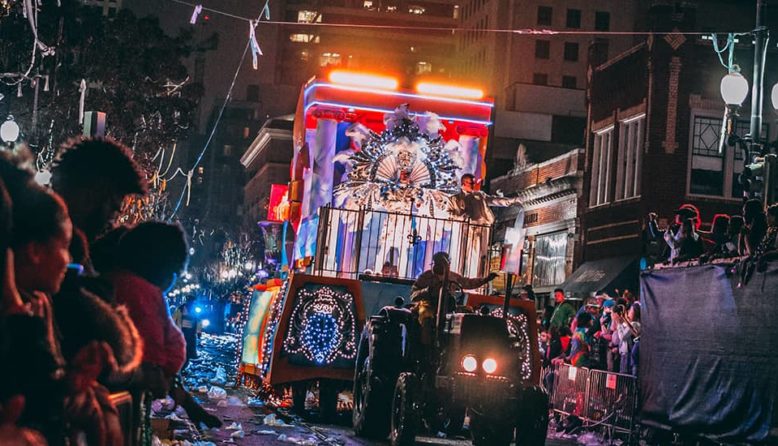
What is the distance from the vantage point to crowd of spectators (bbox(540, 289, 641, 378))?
56.7ft

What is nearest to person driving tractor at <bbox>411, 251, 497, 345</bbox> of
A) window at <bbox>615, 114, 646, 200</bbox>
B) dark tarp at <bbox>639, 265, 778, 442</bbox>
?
dark tarp at <bbox>639, 265, 778, 442</bbox>

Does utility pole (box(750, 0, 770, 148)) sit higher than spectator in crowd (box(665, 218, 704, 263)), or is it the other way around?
utility pole (box(750, 0, 770, 148))

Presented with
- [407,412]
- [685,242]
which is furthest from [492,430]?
[685,242]

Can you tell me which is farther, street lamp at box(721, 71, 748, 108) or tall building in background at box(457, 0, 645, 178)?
tall building in background at box(457, 0, 645, 178)

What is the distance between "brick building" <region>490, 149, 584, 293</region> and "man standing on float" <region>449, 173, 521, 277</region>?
73.4 feet

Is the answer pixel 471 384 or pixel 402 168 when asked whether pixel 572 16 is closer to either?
pixel 402 168

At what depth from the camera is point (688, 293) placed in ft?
47.8

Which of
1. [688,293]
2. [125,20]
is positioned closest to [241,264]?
[125,20]

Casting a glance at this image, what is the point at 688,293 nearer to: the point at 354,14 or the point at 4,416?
the point at 4,416

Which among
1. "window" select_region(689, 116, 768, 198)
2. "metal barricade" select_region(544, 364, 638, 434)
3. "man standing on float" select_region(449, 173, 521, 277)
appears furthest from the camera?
"window" select_region(689, 116, 768, 198)

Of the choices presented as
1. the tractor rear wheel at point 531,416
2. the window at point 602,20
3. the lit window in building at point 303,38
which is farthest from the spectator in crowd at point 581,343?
the lit window in building at point 303,38

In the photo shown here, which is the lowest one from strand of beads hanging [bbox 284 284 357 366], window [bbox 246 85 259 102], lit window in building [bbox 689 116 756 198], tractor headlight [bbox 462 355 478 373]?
tractor headlight [bbox 462 355 478 373]

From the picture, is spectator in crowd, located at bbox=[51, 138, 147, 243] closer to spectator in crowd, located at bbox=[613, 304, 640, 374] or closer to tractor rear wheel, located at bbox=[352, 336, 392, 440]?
tractor rear wheel, located at bbox=[352, 336, 392, 440]

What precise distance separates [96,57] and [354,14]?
301 feet
